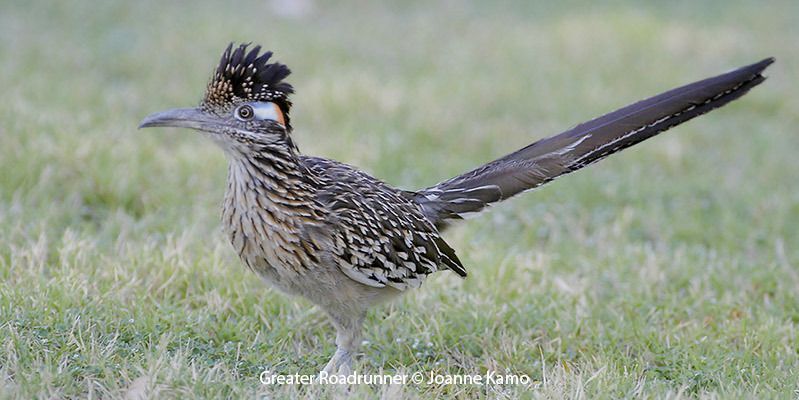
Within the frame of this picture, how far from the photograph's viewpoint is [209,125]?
13.8ft

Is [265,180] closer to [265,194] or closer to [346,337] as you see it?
[265,194]

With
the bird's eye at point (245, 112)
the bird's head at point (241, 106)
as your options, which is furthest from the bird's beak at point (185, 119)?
the bird's eye at point (245, 112)

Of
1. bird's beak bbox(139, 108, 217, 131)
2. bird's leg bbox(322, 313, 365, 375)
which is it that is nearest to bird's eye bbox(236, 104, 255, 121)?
bird's beak bbox(139, 108, 217, 131)

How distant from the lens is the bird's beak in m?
4.14

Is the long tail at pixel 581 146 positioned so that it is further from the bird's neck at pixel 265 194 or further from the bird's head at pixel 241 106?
the bird's head at pixel 241 106

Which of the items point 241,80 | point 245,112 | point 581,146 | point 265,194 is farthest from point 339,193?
point 581,146

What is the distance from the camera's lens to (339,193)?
4625 mm

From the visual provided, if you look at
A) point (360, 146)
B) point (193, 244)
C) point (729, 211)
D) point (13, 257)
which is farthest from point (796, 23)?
point (13, 257)

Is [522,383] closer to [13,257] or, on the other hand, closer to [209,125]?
[209,125]

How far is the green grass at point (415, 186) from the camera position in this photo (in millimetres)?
4559

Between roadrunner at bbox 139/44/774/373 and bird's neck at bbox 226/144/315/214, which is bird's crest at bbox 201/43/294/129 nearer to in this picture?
roadrunner at bbox 139/44/774/373

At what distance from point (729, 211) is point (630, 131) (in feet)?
8.90

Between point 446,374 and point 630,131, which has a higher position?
point 630,131

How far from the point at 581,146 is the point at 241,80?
1.93 metres
